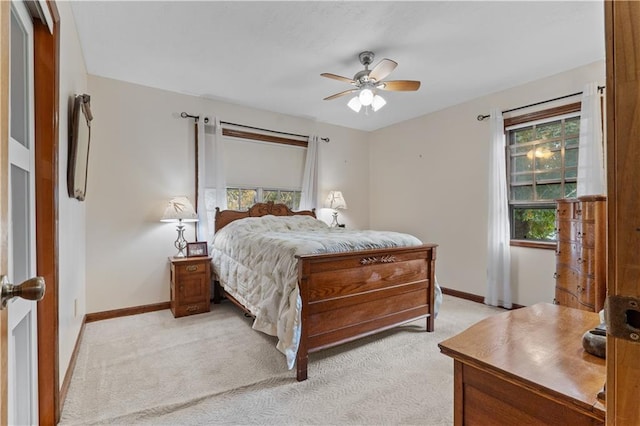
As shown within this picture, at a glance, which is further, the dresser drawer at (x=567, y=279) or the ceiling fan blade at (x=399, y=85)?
the ceiling fan blade at (x=399, y=85)

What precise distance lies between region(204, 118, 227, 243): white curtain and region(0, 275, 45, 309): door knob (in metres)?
3.33

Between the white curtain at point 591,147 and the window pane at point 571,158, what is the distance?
8.7 inches

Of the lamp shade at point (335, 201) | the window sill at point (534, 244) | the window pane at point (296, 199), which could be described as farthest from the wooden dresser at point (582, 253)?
the window pane at point (296, 199)

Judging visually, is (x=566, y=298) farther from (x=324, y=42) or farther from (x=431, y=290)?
(x=324, y=42)

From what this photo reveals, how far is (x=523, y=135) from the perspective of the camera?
365 cm

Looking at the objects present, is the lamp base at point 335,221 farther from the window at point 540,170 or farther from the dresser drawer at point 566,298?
the dresser drawer at point 566,298

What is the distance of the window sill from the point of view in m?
3.32

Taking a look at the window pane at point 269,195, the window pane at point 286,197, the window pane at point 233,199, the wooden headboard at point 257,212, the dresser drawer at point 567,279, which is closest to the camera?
the dresser drawer at point 567,279

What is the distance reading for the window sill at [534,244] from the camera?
3324 mm

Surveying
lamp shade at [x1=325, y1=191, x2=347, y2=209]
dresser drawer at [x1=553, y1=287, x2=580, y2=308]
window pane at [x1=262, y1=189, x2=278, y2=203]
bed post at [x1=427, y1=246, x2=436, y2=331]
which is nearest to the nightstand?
window pane at [x1=262, y1=189, x2=278, y2=203]

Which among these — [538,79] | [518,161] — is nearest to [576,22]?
[538,79]

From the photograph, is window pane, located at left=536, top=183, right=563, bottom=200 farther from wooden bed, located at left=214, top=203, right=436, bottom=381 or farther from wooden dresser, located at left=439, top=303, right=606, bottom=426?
wooden dresser, located at left=439, top=303, right=606, bottom=426

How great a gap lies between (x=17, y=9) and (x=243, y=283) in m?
2.24

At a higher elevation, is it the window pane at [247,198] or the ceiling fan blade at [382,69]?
the ceiling fan blade at [382,69]
